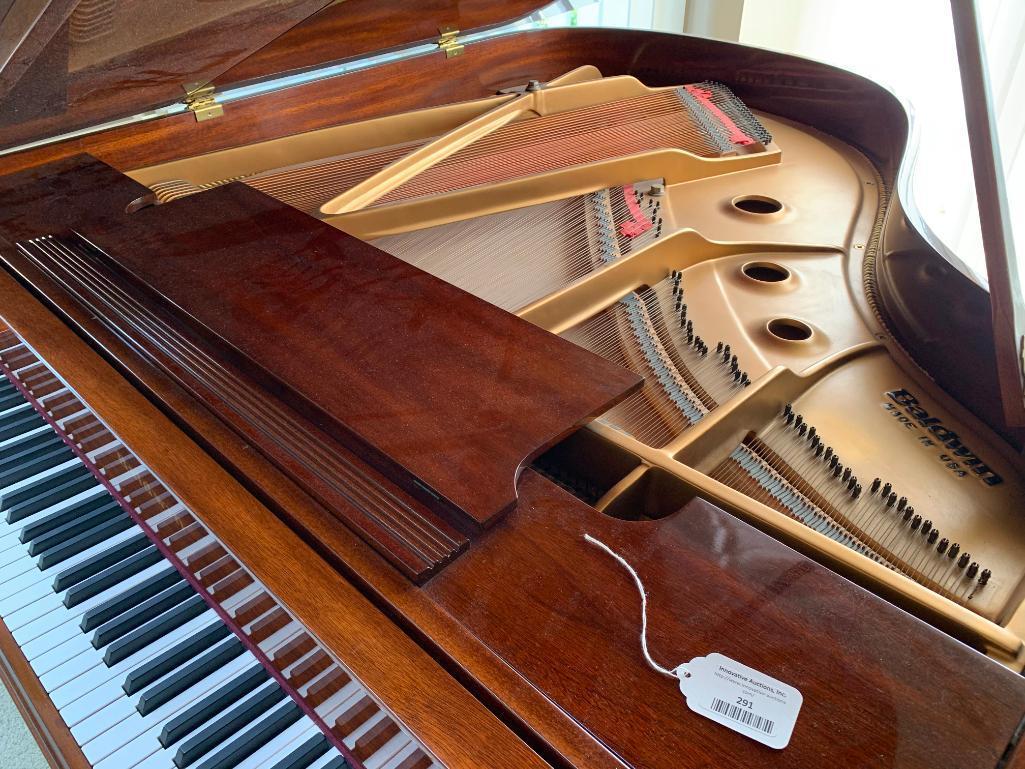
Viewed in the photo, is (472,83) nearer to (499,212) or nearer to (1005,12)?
(499,212)

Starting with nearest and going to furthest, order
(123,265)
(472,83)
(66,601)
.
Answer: (66,601) < (123,265) < (472,83)

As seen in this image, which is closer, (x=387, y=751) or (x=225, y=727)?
(x=387, y=751)

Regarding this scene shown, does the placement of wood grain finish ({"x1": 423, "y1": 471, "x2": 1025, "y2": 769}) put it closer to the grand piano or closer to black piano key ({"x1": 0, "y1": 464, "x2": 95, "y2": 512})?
the grand piano

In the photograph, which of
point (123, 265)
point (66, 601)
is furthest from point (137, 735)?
point (123, 265)

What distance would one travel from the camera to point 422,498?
1.11 meters

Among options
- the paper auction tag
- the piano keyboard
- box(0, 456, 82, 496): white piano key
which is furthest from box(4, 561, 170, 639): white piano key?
the paper auction tag

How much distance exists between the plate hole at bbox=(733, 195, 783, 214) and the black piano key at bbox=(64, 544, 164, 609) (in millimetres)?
1760

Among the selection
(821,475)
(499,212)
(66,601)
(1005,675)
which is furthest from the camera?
(499,212)

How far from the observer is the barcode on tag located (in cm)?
84

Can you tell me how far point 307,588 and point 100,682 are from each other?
0.37 meters

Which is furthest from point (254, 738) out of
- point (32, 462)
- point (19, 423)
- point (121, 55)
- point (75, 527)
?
point (121, 55)

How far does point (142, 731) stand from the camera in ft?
3.51

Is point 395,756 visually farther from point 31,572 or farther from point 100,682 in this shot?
point 31,572

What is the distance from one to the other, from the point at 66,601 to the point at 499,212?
4.51 feet
